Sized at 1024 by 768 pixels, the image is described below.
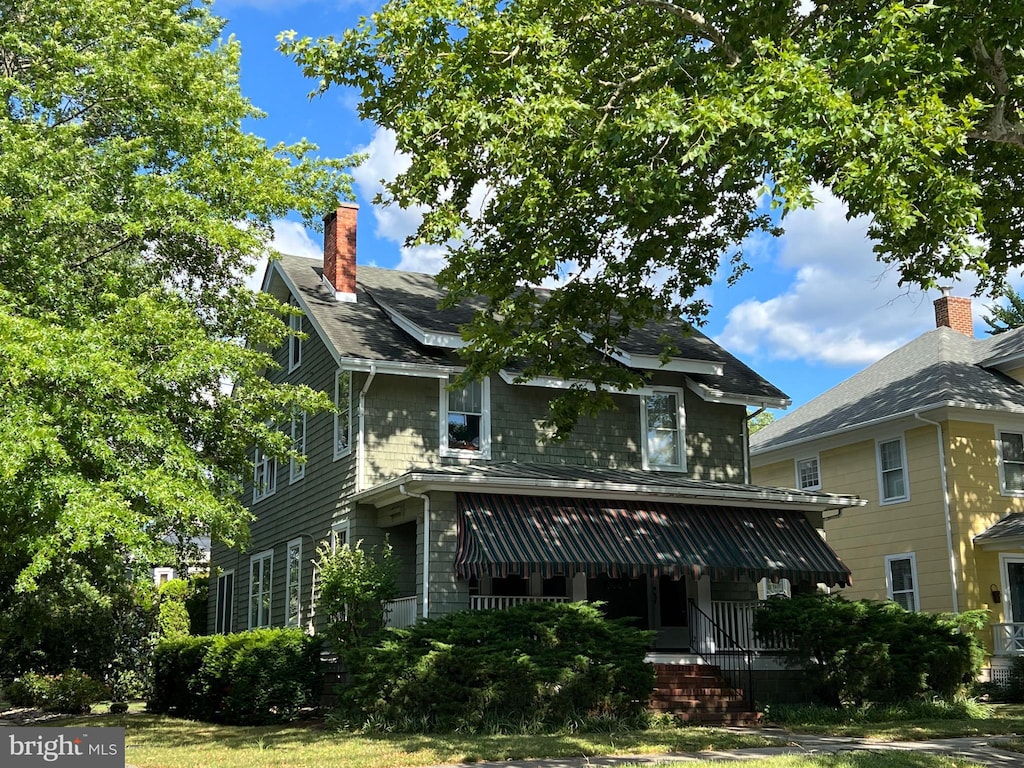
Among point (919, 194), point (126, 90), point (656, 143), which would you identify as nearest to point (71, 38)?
point (126, 90)

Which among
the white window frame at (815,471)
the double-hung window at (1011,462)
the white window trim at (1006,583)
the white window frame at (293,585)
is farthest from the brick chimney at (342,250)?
the white window trim at (1006,583)

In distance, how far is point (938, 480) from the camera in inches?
984

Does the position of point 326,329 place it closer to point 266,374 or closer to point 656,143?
point 266,374

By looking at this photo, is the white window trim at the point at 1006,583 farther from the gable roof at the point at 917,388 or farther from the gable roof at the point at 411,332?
the gable roof at the point at 411,332

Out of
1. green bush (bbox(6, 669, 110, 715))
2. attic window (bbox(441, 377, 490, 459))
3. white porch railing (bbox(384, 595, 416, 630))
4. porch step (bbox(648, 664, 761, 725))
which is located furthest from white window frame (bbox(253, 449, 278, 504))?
porch step (bbox(648, 664, 761, 725))

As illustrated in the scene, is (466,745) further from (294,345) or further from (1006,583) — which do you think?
(1006,583)

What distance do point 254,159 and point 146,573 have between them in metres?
7.50

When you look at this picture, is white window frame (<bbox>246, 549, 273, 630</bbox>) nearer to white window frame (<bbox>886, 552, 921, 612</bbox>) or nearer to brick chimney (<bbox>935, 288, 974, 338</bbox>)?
white window frame (<bbox>886, 552, 921, 612</bbox>)

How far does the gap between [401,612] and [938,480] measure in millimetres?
12927

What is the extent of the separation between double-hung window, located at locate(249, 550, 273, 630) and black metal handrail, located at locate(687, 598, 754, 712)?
33.4ft

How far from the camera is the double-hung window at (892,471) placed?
2603 cm

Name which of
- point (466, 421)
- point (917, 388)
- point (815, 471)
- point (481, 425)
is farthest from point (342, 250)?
point (917, 388)

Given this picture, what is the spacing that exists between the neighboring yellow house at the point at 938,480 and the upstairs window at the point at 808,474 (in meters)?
0.05

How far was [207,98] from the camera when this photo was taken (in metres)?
18.8
